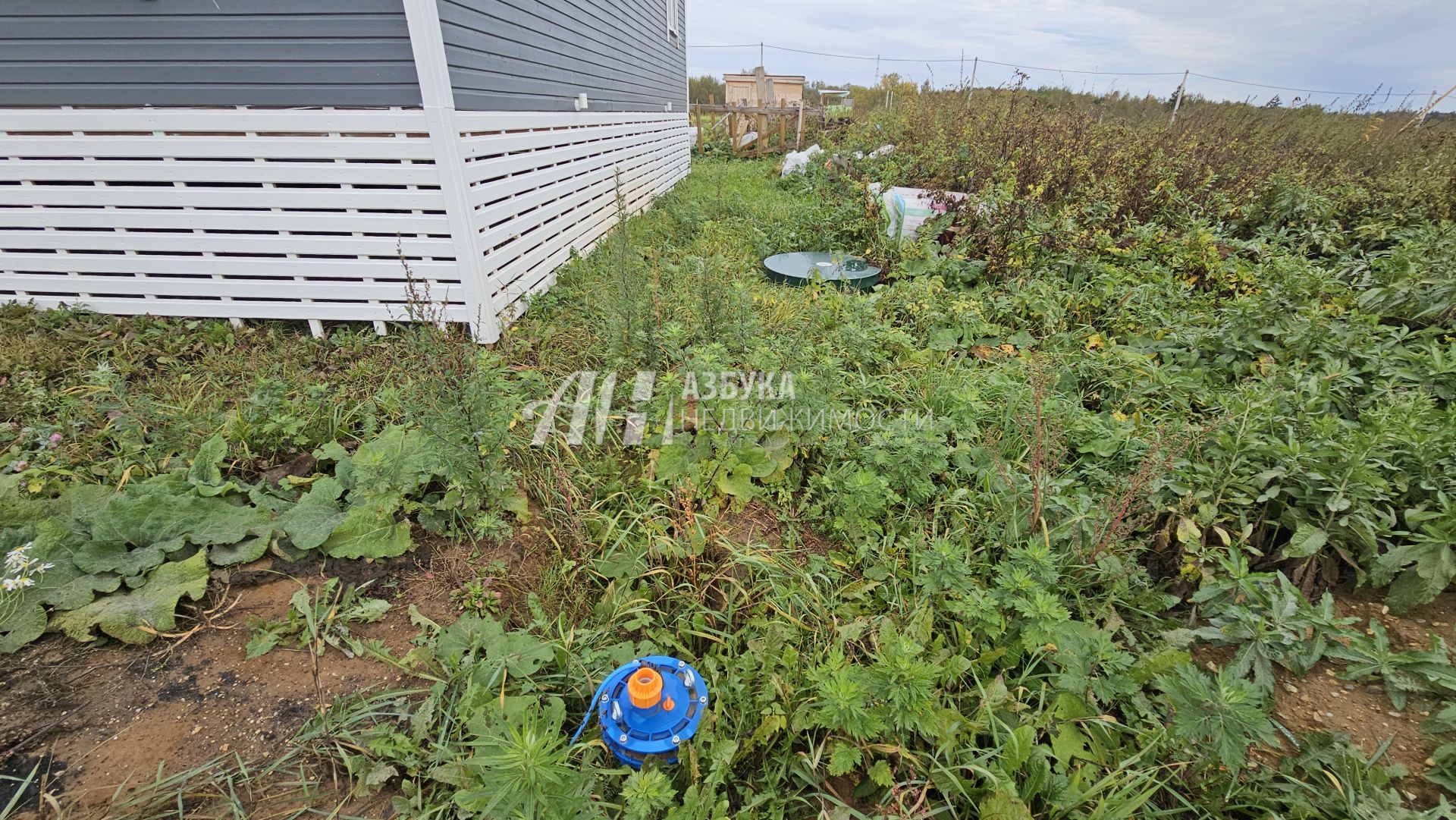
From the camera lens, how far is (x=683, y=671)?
1.47 meters

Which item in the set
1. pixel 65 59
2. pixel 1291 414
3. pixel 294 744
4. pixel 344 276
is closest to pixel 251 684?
pixel 294 744

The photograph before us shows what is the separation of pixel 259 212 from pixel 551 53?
8.76 ft

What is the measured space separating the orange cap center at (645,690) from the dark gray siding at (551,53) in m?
3.41

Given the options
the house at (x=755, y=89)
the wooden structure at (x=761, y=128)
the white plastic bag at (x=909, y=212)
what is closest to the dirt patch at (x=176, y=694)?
the white plastic bag at (x=909, y=212)

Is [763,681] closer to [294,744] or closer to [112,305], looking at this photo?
[294,744]

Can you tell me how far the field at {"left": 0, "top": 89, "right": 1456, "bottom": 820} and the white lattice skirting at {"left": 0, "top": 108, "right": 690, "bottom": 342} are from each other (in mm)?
398

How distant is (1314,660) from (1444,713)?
243 millimetres

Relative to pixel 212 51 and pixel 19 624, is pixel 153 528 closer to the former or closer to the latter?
pixel 19 624

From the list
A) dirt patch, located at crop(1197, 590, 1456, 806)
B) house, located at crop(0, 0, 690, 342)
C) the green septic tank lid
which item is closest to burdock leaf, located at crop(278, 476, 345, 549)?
house, located at crop(0, 0, 690, 342)

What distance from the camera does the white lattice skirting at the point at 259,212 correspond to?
3.29 meters

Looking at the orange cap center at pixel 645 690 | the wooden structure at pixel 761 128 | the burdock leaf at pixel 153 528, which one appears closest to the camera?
the orange cap center at pixel 645 690

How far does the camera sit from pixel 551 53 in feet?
15.8

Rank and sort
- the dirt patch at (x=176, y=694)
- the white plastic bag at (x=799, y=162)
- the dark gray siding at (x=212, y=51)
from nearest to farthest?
the dirt patch at (x=176, y=694) → the dark gray siding at (x=212, y=51) → the white plastic bag at (x=799, y=162)

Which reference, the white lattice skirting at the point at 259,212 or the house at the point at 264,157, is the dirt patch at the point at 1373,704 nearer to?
the white lattice skirting at the point at 259,212
